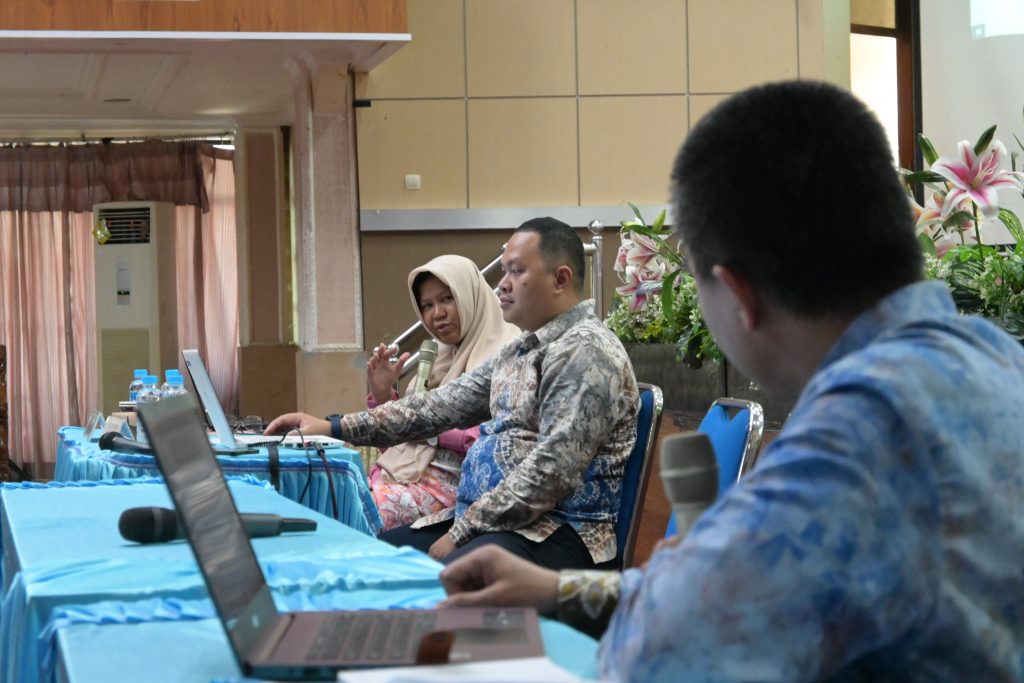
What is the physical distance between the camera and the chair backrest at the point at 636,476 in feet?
8.61

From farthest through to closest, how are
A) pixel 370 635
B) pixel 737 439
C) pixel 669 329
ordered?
pixel 669 329 < pixel 737 439 < pixel 370 635

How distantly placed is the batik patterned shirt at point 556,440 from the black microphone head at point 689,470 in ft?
4.92

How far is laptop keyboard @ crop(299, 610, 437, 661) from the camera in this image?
3.76 ft

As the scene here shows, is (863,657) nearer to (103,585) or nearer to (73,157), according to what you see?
(103,585)

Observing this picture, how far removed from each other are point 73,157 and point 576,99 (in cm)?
442

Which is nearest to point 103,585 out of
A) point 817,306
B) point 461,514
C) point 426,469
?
point 817,306

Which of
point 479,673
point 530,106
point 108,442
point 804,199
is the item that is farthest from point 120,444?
point 530,106

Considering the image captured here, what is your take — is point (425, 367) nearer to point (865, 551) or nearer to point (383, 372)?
point (383, 372)

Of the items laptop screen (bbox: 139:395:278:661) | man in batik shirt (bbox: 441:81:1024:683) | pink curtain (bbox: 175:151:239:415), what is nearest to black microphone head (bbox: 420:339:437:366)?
laptop screen (bbox: 139:395:278:661)

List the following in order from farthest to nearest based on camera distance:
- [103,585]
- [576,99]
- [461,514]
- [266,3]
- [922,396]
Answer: [576,99], [266,3], [461,514], [103,585], [922,396]

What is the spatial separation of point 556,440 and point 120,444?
1519 millimetres

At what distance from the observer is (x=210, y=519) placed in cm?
123

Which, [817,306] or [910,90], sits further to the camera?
[910,90]

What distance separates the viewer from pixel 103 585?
1.51 m
